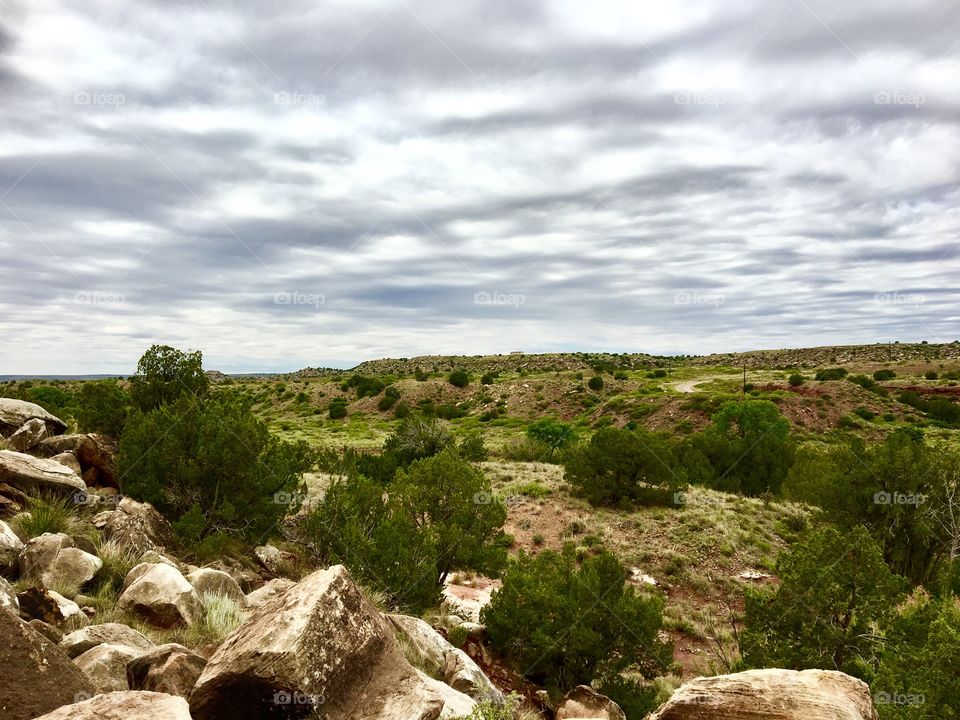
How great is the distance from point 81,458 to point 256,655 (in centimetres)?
1090

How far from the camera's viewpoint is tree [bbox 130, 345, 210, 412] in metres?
18.5

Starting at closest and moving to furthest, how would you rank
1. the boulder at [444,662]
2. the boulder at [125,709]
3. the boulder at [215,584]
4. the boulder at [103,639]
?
1. the boulder at [125,709]
2. the boulder at [103,639]
3. the boulder at [444,662]
4. the boulder at [215,584]

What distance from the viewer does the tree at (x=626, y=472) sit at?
27688mm

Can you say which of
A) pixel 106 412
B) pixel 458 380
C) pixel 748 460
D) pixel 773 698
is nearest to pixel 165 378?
pixel 106 412

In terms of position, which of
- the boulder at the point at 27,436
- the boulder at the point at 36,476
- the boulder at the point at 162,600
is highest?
the boulder at the point at 27,436

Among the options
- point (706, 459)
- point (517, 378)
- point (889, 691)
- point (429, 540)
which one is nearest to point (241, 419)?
point (429, 540)

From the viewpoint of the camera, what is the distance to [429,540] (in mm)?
14898

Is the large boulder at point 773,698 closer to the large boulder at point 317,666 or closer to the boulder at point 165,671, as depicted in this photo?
the large boulder at point 317,666

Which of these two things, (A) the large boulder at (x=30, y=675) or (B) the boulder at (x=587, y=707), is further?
(B) the boulder at (x=587, y=707)

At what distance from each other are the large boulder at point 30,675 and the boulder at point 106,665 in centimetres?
48

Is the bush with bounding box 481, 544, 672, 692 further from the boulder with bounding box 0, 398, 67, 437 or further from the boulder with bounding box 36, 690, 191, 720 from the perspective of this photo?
the boulder with bounding box 0, 398, 67, 437

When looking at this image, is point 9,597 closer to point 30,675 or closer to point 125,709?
point 30,675

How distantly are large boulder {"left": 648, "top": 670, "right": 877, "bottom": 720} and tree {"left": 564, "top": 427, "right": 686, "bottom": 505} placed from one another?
21.6 meters

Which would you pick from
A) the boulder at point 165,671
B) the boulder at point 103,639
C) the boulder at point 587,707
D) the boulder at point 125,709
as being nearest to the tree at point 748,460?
the boulder at point 587,707
